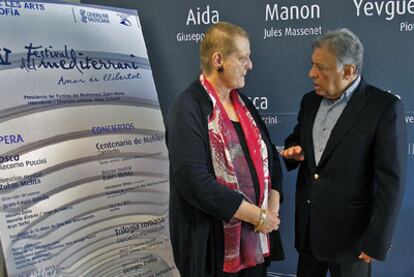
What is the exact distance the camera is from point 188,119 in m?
1.51

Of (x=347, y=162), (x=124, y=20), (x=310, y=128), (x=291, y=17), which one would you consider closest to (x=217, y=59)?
(x=310, y=128)

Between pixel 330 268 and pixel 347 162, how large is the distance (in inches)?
19.1

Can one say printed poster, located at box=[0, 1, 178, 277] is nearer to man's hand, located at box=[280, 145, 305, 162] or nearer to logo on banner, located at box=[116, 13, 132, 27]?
logo on banner, located at box=[116, 13, 132, 27]

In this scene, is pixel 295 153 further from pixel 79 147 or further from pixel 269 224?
pixel 79 147

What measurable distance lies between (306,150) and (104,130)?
3.31 ft

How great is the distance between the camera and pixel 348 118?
157cm

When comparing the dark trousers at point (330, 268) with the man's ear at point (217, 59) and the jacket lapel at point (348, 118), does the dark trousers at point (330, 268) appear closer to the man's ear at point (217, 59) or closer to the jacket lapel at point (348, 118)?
the jacket lapel at point (348, 118)

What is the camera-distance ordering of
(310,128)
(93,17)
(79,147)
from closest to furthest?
(310,128) < (79,147) < (93,17)

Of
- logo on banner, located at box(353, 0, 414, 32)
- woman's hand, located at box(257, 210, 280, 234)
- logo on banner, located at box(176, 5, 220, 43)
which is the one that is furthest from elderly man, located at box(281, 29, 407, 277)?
logo on banner, located at box(176, 5, 220, 43)

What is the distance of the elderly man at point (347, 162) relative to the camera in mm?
1521

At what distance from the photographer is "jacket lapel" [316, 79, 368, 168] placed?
1.57 metres

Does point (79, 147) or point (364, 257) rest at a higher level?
point (79, 147)

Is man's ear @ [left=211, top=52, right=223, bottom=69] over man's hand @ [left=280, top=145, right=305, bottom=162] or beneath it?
over

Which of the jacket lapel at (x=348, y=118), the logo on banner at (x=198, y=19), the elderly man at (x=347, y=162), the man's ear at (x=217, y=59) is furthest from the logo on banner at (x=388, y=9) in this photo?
the man's ear at (x=217, y=59)
